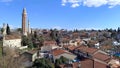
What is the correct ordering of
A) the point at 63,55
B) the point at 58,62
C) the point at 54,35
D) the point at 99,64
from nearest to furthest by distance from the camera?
1. the point at 99,64
2. the point at 58,62
3. the point at 63,55
4. the point at 54,35

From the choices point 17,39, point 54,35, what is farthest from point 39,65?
point 54,35

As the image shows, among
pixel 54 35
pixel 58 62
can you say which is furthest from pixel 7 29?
pixel 58 62

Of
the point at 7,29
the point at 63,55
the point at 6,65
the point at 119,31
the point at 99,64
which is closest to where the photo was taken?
the point at 6,65

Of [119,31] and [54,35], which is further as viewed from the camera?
[119,31]

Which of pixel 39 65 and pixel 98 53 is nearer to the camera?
pixel 39 65

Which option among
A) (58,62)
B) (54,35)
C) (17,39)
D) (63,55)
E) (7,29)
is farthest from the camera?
(54,35)

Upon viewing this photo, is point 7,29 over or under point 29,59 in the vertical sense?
over

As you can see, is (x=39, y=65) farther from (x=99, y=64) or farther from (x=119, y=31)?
(x=119, y=31)

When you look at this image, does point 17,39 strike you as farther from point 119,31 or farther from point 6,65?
point 119,31

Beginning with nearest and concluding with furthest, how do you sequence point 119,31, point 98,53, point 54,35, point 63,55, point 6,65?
point 6,65 → point 63,55 → point 98,53 → point 54,35 → point 119,31
